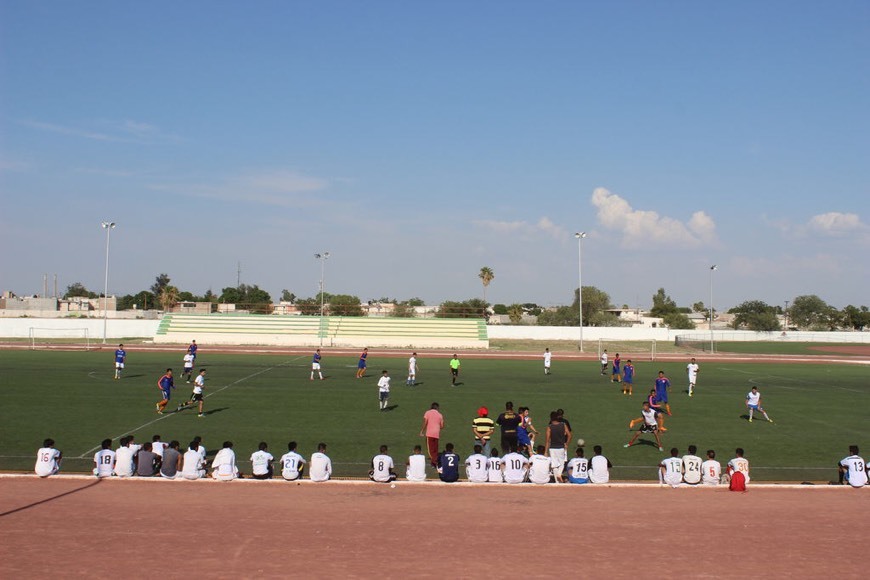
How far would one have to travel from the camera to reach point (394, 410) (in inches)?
971

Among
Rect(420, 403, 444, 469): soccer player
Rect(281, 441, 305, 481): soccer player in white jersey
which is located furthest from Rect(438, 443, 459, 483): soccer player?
Rect(281, 441, 305, 481): soccer player in white jersey

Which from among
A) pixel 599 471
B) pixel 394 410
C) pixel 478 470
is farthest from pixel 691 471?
pixel 394 410

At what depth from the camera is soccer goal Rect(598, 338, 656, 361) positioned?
→ 53.7 meters

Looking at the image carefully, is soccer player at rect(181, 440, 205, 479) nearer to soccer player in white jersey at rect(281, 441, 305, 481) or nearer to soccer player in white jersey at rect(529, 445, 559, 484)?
soccer player in white jersey at rect(281, 441, 305, 481)

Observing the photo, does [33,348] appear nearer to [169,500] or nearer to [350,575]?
[169,500]

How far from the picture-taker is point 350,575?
29.8 ft

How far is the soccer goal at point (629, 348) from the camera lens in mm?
53656

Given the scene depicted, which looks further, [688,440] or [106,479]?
[688,440]

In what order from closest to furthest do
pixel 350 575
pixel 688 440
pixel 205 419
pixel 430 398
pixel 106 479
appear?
pixel 350 575
pixel 106 479
pixel 688 440
pixel 205 419
pixel 430 398

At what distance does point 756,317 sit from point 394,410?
94.8 meters

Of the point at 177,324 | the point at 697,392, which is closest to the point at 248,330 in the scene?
the point at 177,324

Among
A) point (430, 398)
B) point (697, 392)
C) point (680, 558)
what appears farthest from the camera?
point (697, 392)

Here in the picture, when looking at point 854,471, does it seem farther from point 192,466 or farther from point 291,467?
point 192,466

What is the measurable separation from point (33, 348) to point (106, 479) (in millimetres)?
44494
